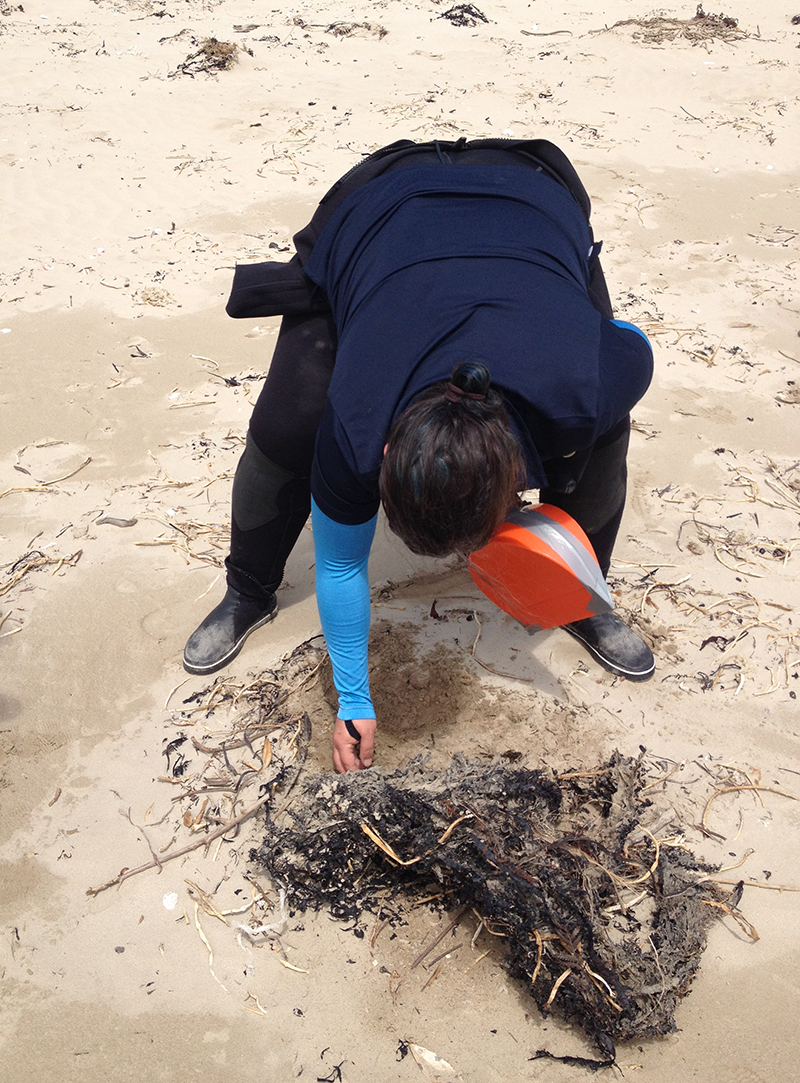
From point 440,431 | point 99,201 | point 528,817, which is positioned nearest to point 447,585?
point 528,817

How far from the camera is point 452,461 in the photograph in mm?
1364

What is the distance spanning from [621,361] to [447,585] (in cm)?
132

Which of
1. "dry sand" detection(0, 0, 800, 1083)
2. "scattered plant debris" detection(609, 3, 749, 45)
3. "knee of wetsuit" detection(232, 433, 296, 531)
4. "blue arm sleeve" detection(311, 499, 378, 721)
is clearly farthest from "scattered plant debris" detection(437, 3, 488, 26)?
"blue arm sleeve" detection(311, 499, 378, 721)

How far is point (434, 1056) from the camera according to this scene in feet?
5.94

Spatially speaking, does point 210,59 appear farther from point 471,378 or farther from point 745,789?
point 745,789

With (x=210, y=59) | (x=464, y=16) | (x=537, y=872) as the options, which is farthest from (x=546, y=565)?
(x=464, y=16)

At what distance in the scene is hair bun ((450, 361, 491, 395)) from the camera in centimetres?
136

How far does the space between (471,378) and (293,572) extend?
177cm

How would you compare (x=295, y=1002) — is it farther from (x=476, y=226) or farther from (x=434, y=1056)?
(x=476, y=226)

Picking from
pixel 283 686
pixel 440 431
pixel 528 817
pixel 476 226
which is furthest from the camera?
pixel 283 686

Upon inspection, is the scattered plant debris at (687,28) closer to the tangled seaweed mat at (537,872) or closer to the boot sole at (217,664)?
the boot sole at (217,664)

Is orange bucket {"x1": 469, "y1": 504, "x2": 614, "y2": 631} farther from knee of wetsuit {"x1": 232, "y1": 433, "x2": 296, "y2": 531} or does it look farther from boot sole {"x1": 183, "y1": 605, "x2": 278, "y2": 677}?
boot sole {"x1": 183, "y1": 605, "x2": 278, "y2": 677}

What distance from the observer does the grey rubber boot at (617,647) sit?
8.41ft

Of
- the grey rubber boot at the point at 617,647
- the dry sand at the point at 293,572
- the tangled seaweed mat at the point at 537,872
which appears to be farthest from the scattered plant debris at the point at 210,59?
the tangled seaweed mat at the point at 537,872
